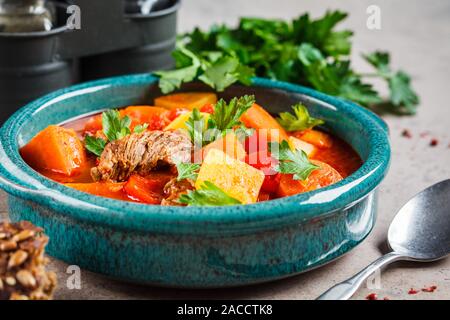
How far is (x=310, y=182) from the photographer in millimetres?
2801

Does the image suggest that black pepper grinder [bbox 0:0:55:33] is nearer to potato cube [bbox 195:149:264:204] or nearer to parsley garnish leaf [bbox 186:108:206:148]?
parsley garnish leaf [bbox 186:108:206:148]

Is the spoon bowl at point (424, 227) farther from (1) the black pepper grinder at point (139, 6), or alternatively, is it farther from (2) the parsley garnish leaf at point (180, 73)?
(1) the black pepper grinder at point (139, 6)

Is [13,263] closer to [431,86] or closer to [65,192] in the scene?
[65,192]

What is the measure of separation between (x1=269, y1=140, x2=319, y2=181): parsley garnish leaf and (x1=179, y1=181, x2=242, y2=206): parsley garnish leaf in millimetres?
289

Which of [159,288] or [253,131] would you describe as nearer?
[159,288]

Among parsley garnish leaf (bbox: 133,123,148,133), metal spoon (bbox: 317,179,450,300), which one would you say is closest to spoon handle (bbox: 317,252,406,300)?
metal spoon (bbox: 317,179,450,300)

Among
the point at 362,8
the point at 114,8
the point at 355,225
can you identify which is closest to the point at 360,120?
the point at 355,225

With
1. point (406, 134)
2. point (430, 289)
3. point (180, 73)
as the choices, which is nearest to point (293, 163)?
point (430, 289)

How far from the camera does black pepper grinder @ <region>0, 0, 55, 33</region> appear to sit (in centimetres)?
368

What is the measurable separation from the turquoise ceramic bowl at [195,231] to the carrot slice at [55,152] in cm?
22

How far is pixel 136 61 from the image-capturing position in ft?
13.8

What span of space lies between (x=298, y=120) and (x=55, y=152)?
988mm

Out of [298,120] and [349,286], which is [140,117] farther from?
[349,286]

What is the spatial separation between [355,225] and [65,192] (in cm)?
97
